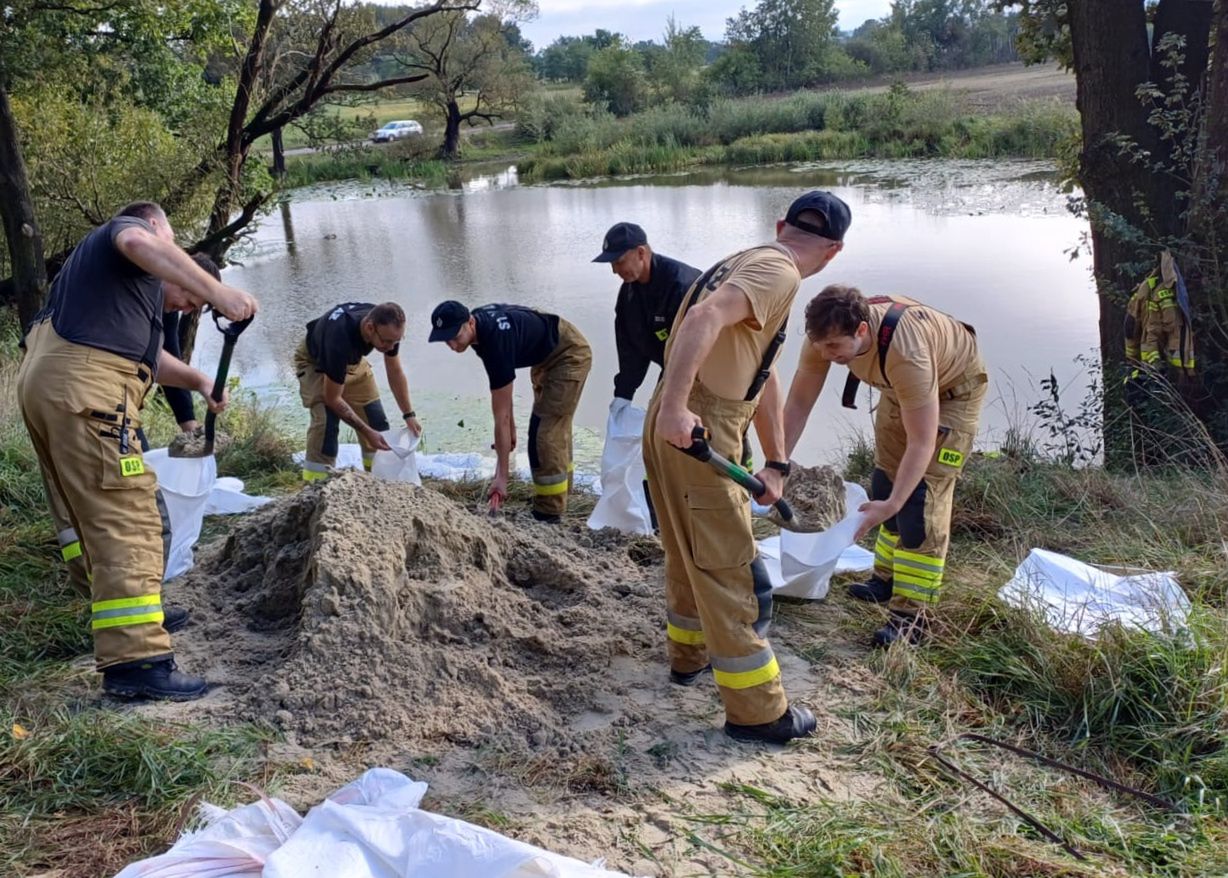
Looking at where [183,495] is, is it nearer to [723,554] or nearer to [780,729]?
[723,554]

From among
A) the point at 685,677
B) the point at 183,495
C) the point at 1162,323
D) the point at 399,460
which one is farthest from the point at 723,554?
the point at 1162,323

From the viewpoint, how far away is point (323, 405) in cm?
573

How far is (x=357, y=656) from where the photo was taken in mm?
3338

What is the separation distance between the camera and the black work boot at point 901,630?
3.65 metres

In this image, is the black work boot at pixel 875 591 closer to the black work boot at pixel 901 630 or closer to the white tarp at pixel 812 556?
the white tarp at pixel 812 556

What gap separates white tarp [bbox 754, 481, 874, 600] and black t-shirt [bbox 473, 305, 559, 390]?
1601 millimetres

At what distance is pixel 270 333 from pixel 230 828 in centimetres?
1060

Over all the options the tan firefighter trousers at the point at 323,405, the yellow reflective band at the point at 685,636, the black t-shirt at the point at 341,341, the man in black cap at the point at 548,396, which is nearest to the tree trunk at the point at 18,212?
the tan firefighter trousers at the point at 323,405

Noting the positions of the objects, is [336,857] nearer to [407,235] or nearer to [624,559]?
[624,559]

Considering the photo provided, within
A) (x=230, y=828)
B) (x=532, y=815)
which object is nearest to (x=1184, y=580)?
(x=532, y=815)

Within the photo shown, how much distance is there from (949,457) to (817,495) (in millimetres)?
1119

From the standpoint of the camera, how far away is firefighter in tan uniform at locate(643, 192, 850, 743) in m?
2.71

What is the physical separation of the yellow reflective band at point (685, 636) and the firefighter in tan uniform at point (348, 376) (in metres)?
2.28

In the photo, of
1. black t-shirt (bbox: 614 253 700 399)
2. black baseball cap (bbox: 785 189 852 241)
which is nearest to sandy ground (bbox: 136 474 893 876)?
black t-shirt (bbox: 614 253 700 399)
